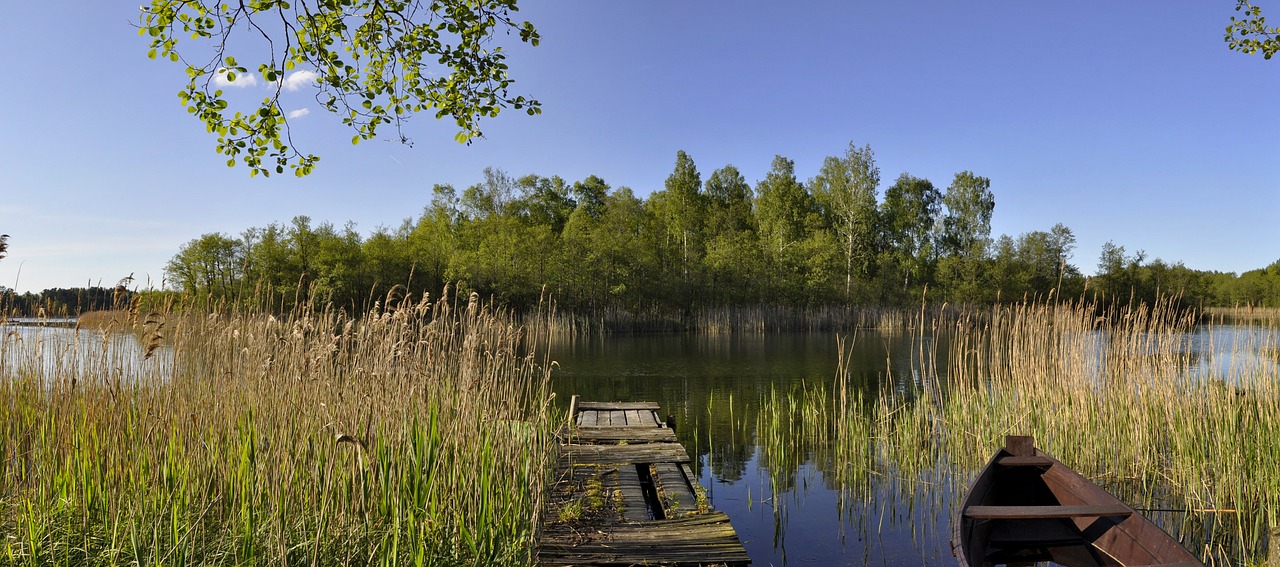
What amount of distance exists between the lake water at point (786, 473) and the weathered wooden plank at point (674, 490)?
2.00ft

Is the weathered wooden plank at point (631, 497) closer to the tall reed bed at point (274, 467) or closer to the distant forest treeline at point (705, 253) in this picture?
the tall reed bed at point (274, 467)

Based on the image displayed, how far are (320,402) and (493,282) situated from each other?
32698 millimetres

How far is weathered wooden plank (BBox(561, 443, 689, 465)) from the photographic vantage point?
21.1 feet

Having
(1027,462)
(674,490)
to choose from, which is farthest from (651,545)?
(1027,462)

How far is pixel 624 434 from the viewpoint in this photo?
7605 millimetres

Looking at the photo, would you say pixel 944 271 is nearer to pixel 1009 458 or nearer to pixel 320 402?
pixel 1009 458

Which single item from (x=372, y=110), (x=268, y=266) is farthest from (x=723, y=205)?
(x=372, y=110)

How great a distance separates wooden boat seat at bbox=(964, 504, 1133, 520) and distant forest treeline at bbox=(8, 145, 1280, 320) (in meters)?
25.1

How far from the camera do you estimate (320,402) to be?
3.83 meters

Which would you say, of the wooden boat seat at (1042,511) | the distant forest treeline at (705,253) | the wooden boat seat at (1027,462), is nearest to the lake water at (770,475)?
the wooden boat seat at (1027,462)

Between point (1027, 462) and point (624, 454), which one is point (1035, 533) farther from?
point (624, 454)

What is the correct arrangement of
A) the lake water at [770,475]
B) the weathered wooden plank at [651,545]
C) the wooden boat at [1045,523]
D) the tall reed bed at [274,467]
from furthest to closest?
the lake water at [770,475] < the wooden boat at [1045,523] < the weathered wooden plank at [651,545] < the tall reed bed at [274,467]

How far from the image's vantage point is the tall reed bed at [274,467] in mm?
3498

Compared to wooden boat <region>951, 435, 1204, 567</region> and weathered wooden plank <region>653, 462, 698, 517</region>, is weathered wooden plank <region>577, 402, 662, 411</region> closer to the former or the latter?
weathered wooden plank <region>653, 462, 698, 517</region>
